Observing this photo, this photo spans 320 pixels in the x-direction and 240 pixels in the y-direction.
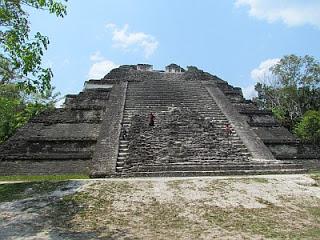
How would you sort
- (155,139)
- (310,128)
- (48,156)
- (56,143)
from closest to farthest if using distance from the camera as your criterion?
(48,156)
(56,143)
(155,139)
(310,128)

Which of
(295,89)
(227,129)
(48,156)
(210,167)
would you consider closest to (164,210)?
(210,167)

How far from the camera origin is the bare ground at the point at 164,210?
262 inches

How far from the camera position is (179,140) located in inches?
546

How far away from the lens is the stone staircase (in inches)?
464

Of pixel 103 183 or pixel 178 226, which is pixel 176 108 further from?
pixel 178 226

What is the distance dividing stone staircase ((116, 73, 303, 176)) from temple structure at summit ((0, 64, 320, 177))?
0.09 feet

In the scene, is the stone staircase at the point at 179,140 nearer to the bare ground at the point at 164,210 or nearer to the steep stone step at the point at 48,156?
the steep stone step at the point at 48,156

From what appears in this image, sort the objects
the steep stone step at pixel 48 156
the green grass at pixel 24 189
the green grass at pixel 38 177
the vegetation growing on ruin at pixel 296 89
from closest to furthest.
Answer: the green grass at pixel 24 189, the green grass at pixel 38 177, the steep stone step at pixel 48 156, the vegetation growing on ruin at pixel 296 89

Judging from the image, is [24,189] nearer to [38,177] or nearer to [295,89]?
[38,177]

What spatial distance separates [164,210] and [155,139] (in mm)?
6244

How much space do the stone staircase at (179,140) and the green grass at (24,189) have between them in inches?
98.9

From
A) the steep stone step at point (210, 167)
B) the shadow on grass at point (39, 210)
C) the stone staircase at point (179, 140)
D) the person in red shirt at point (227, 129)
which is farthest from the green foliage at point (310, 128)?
the shadow on grass at point (39, 210)

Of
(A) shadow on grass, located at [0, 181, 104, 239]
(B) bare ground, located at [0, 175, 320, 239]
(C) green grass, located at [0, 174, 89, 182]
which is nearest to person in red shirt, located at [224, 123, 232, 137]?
(B) bare ground, located at [0, 175, 320, 239]

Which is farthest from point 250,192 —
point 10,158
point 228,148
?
point 10,158
